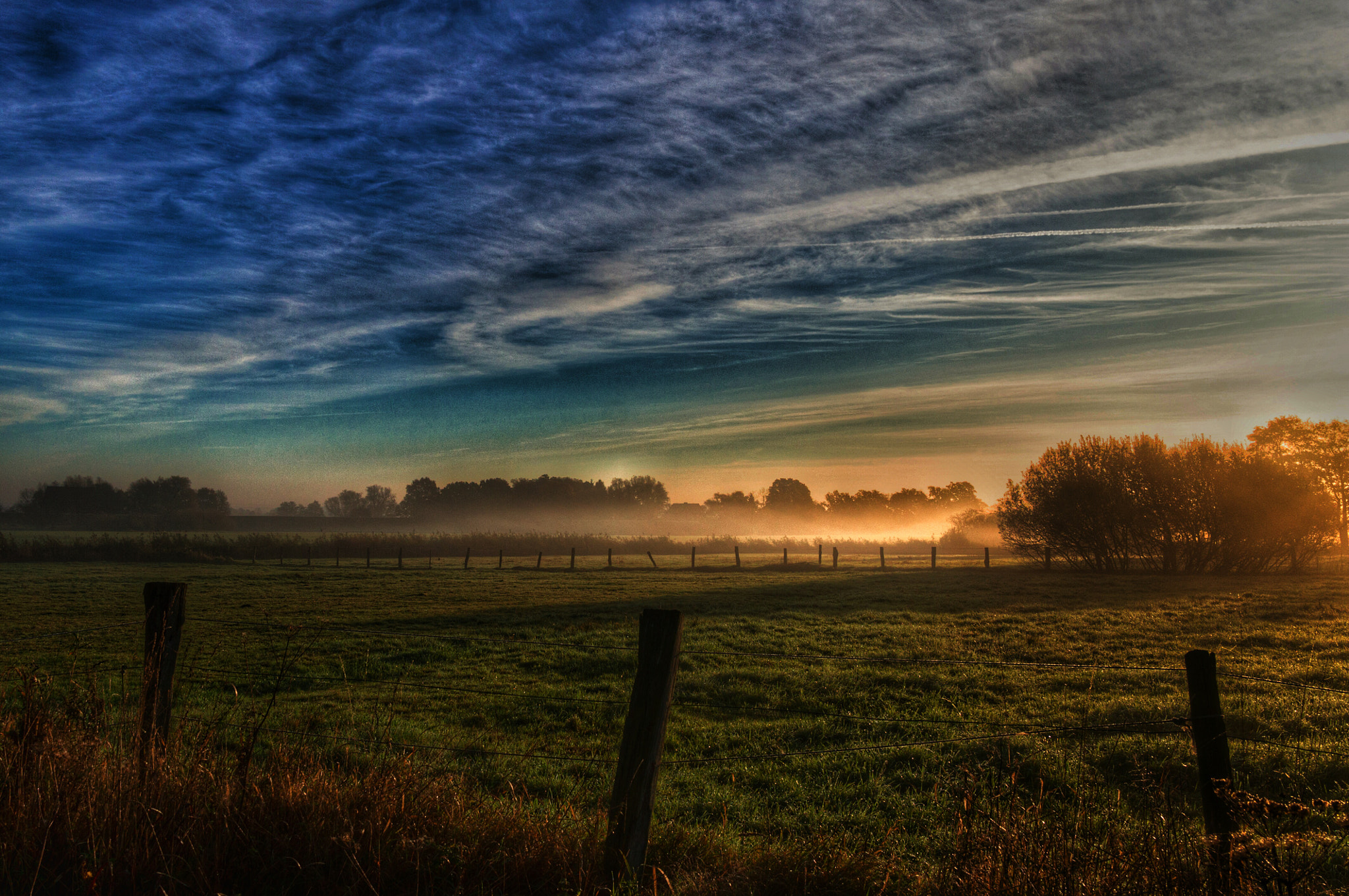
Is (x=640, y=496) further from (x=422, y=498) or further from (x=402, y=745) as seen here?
(x=402, y=745)

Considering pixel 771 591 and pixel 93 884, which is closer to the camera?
pixel 93 884

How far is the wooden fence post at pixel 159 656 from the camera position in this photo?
16.7 ft

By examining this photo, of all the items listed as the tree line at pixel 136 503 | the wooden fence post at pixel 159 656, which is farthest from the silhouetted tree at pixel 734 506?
the wooden fence post at pixel 159 656

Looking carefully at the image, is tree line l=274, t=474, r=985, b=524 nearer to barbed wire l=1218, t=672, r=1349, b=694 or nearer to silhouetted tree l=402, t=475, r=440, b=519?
silhouetted tree l=402, t=475, r=440, b=519

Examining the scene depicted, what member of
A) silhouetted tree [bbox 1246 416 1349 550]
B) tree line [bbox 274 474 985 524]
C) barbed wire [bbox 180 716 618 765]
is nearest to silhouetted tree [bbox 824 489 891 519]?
tree line [bbox 274 474 985 524]

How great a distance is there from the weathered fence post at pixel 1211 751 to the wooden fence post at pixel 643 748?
309 centimetres

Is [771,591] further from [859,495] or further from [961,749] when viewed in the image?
[859,495]

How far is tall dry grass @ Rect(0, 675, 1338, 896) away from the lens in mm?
3836

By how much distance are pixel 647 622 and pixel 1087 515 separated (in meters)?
50.3

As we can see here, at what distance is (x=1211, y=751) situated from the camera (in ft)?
14.1

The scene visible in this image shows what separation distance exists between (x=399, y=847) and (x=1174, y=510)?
51.8m

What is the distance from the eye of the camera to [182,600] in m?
5.43

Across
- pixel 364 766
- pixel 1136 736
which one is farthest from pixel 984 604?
pixel 364 766

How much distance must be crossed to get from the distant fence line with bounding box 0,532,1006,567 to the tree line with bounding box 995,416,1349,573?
1416cm
